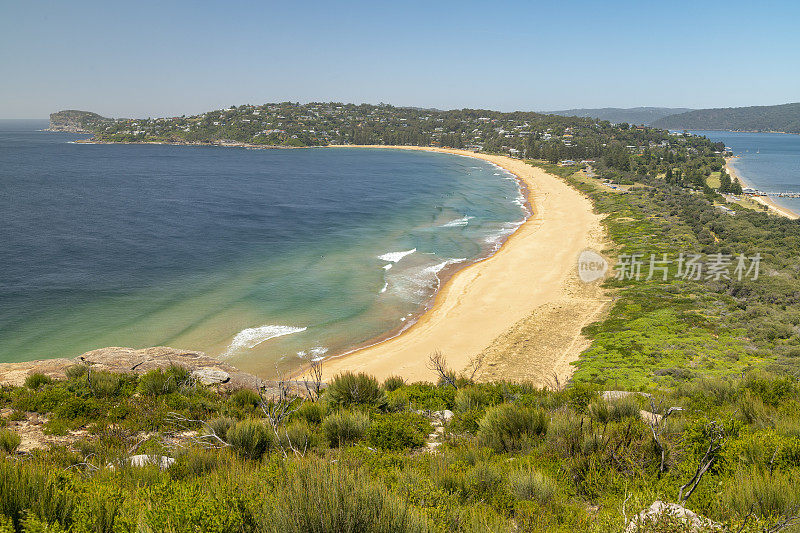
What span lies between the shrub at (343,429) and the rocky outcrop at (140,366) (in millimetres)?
4253

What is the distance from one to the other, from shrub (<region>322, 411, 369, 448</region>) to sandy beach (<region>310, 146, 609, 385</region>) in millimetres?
5431

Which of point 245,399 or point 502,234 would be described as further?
point 502,234

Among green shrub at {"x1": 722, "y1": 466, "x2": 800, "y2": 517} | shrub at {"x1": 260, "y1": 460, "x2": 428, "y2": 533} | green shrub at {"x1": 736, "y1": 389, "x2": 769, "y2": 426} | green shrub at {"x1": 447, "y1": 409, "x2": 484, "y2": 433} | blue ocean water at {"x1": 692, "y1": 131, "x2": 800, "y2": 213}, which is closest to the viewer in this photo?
shrub at {"x1": 260, "y1": 460, "x2": 428, "y2": 533}

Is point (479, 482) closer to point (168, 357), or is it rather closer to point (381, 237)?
point (168, 357)

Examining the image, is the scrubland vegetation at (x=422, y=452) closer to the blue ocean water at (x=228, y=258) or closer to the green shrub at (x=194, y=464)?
the green shrub at (x=194, y=464)

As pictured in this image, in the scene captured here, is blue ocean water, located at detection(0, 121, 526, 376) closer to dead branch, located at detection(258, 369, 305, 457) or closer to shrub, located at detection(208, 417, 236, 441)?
dead branch, located at detection(258, 369, 305, 457)

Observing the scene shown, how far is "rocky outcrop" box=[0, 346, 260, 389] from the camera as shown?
1182 cm

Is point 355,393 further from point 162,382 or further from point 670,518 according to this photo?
point 670,518

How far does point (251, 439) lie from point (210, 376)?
20.1ft

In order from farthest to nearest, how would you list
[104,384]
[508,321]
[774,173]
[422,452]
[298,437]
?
[774,173] → [508,321] → [104,384] → [422,452] → [298,437]

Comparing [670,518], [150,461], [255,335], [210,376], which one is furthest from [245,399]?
[255,335]

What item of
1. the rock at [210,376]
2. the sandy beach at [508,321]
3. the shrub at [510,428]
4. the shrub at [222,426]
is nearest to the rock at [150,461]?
the shrub at [222,426]

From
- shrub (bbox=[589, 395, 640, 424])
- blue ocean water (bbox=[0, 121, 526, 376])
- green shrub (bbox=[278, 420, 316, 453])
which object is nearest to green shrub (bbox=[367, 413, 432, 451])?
green shrub (bbox=[278, 420, 316, 453])

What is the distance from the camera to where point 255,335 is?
21516 mm
